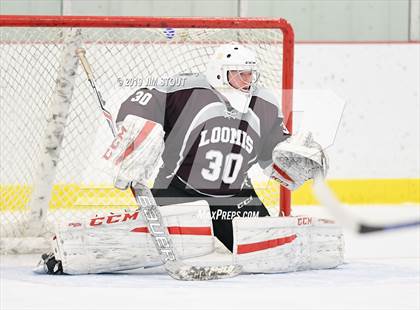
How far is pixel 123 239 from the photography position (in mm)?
3344

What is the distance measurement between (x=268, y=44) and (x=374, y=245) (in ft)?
3.13

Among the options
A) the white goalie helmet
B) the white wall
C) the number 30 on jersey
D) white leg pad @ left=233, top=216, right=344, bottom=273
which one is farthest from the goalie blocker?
the white wall

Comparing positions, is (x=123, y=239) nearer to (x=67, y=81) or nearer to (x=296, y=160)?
(x=296, y=160)

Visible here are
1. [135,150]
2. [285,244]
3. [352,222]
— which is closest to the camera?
[352,222]

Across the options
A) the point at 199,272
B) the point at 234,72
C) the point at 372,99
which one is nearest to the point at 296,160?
the point at 234,72

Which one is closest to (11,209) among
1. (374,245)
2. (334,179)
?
(374,245)

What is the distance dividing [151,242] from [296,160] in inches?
20.9

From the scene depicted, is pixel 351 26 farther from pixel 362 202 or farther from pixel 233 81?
pixel 233 81

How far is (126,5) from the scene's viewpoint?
20.0 ft

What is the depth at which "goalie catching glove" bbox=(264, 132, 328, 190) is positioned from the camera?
3221mm

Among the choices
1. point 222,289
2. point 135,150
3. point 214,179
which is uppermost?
point 135,150

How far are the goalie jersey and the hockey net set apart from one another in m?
0.27

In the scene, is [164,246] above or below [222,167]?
below

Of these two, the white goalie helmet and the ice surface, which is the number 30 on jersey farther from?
the ice surface
